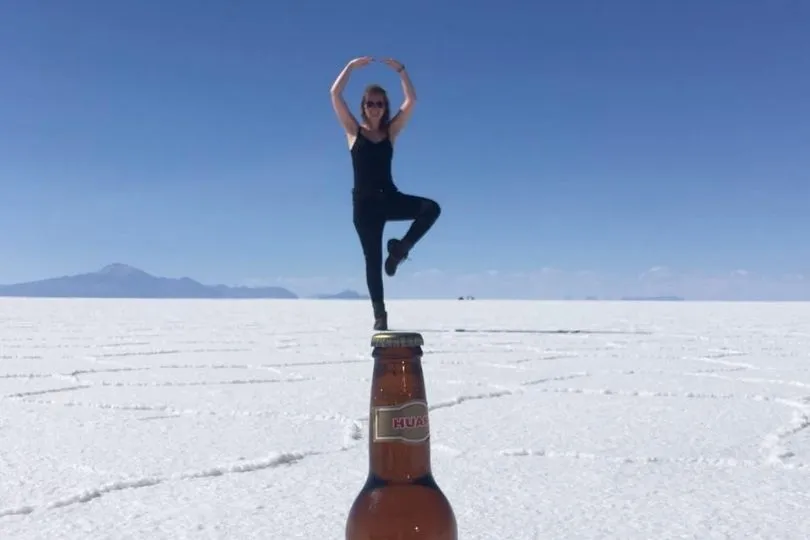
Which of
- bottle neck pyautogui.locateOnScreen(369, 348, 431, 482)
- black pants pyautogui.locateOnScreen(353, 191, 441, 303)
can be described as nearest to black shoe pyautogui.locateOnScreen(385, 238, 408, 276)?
black pants pyautogui.locateOnScreen(353, 191, 441, 303)

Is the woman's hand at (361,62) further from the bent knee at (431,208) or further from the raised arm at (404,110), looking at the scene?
the bent knee at (431,208)

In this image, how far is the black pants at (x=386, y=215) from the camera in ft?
9.67

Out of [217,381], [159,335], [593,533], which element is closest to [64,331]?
[159,335]

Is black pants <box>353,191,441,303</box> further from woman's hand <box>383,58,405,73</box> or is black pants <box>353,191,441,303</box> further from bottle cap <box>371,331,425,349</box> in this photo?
bottle cap <box>371,331,425,349</box>

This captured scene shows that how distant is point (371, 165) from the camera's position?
9.37ft

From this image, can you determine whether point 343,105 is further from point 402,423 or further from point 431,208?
point 402,423

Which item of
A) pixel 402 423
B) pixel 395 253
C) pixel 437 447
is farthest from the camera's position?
pixel 395 253

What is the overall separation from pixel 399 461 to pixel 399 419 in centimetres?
4

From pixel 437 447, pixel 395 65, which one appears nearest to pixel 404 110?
pixel 395 65

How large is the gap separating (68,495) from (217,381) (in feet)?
4.84

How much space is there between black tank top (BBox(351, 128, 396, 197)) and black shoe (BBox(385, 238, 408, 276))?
0.32 meters

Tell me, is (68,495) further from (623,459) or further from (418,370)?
(623,459)

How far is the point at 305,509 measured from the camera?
3.78 feet

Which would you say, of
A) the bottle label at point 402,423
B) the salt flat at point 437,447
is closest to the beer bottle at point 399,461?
the bottle label at point 402,423
